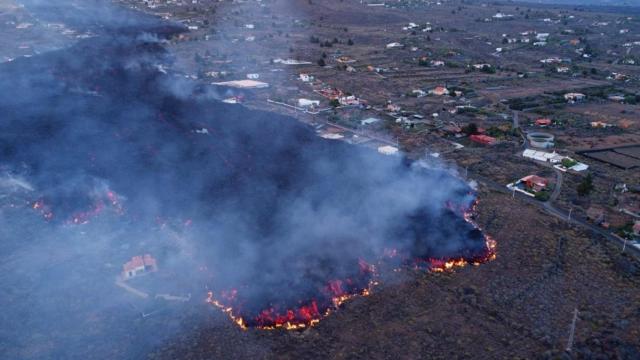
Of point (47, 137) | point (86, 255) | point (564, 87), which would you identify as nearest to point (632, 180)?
point (564, 87)

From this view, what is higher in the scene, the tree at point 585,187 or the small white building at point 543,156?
the tree at point 585,187

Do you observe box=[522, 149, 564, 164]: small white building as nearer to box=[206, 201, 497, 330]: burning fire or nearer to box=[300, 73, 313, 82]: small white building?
box=[206, 201, 497, 330]: burning fire

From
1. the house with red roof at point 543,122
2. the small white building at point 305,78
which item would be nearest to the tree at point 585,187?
the house with red roof at point 543,122

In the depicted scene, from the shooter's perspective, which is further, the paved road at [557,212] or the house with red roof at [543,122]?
the house with red roof at [543,122]

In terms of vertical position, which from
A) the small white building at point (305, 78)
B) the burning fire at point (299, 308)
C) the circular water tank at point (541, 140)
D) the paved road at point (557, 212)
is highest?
the circular water tank at point (541, 140)

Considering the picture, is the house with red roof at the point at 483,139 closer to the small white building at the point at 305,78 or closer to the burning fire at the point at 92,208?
the small white building at the point at 305,78

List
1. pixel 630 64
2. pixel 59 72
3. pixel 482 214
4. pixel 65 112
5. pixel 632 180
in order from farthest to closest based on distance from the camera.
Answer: pixel 630 64, pixel 59 72, pixel 65 112, pixel 632 180, pixel 482 214

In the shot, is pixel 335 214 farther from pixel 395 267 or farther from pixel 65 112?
pixel 65 112

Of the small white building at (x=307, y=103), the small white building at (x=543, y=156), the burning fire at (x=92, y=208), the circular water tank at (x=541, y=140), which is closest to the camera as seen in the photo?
the burning fire at (x=92, y=208)
